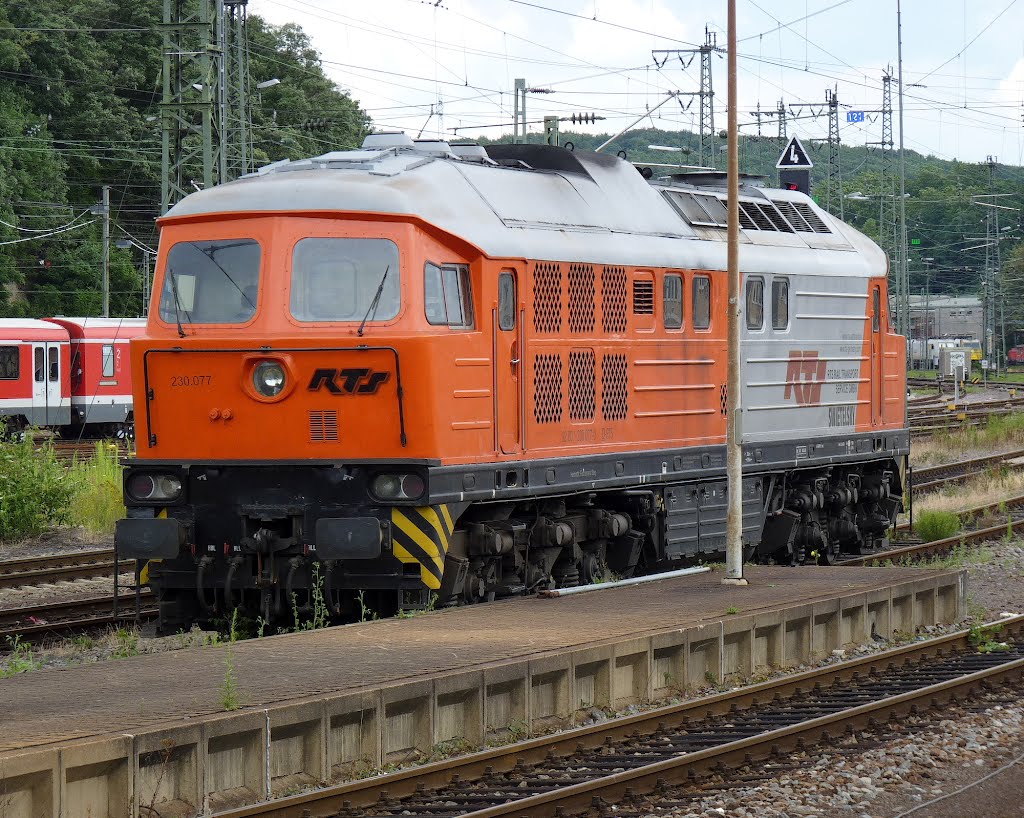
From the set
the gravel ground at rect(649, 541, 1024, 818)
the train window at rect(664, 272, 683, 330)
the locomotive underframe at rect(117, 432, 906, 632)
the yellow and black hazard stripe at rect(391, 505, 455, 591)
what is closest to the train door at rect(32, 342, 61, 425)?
the train window at rect(664, 272, 683, 330)

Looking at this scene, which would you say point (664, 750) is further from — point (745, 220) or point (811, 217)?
point (811, 217)

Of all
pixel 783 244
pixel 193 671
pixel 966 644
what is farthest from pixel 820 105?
pixel 193 671

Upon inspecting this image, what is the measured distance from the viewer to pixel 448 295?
40.1 ft

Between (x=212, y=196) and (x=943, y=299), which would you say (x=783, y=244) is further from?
(x=943, y=299)

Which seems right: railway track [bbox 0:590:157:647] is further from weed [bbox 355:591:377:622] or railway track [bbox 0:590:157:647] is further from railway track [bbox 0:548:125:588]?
weed [bbox 355:591:377:622]

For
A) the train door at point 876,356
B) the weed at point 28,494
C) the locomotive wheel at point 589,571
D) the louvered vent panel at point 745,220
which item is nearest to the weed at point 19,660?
the locomotive wheel at point 589,571

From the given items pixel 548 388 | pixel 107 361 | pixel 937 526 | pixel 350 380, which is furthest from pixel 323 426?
pixel 107 361

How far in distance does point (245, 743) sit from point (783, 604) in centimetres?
552

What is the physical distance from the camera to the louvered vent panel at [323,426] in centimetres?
1178

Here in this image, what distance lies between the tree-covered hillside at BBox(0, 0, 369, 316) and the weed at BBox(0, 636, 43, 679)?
40.8 m

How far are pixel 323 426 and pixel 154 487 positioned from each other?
1.53m

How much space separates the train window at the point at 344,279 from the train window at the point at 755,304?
216 inches

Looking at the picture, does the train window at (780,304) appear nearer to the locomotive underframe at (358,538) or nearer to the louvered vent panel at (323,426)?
the locomotive underframe at (358,538)

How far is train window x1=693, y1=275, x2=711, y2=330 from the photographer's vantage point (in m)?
15.4
